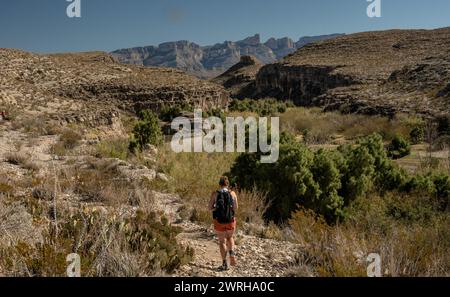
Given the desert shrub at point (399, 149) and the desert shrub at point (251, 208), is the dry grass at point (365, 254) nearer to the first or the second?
the desert shrub at point (251, 208)

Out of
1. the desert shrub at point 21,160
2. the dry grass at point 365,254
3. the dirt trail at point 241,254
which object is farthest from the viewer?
the desert shrub at point 21,160

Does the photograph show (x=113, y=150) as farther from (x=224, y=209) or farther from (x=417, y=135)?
(x=417, y=135)

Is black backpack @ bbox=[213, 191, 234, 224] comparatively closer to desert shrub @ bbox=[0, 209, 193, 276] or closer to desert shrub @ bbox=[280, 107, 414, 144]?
desert shrub @ bbox=[0, 209, 193, 276]

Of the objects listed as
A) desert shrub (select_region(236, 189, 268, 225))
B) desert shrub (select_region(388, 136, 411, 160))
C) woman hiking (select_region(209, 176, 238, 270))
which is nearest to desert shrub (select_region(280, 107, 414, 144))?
desert shrub (select_region(388, 136, 411, 160))

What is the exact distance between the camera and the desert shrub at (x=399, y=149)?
2045cm

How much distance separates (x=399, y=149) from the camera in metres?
20.6

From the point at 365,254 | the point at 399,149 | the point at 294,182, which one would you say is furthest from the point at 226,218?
the point at 399,149

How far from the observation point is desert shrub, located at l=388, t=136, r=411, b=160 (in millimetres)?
20453

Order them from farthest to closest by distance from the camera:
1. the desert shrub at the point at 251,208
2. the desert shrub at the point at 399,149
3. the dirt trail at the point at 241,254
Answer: the desert shrub at the point at 399,149 → the desert shrub at the point at 251,208 → the dirt trail at the point at 241,254

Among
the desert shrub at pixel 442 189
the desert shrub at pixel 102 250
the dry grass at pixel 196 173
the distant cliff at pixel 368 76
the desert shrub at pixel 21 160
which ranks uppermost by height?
the distant cliff at pixel 368 76

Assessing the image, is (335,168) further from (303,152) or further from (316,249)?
(316,249)

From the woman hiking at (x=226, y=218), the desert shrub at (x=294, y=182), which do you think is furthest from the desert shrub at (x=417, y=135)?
the woman hiking at (x=226, y=218)

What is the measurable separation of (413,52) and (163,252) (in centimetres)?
6407

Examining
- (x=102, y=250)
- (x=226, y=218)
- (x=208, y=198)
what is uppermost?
(x=226, y=218)
